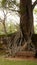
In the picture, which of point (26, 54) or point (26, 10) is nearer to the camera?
point (26, 54)

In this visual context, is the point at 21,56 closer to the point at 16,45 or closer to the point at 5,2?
the point at 16,45

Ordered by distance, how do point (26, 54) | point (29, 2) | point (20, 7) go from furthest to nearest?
point (29, 2) → point (20, 7) → point (26, 54)

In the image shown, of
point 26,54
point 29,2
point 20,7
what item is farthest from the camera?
point 29,2

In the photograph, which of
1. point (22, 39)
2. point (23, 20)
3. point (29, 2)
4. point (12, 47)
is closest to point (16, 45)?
point (12, 47)

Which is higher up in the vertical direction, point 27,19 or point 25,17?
point 25,17

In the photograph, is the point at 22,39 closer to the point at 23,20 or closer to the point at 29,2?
the point at 23,20

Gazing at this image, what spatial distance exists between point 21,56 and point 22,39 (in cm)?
175

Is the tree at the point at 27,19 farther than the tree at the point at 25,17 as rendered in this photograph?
Yes

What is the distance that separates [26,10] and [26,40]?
2001 millimetres

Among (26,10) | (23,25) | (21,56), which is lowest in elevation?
(21,56)

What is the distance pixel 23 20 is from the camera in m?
13.5

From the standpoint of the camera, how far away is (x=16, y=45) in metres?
12.1

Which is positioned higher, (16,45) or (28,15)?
(28,15)

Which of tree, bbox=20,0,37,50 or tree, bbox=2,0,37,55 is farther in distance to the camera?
tree, bbox=20,0,37,50
